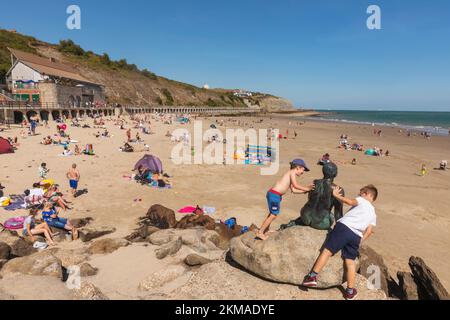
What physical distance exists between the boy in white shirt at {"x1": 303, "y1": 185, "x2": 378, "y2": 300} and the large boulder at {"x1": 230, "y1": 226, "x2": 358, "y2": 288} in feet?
0.77

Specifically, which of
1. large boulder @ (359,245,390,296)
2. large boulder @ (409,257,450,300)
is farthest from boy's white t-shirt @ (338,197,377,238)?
large boulder @ (409,257,450,300)

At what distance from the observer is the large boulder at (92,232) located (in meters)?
8.59

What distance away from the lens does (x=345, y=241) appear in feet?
16.2

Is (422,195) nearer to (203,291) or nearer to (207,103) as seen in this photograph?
(203,291)

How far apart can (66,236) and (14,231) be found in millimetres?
1554

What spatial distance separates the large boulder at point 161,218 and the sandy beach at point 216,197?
0.68m

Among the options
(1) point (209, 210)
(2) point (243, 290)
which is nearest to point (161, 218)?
(1) point (209, 210)

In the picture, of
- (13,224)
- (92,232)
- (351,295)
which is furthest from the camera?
(13,224)

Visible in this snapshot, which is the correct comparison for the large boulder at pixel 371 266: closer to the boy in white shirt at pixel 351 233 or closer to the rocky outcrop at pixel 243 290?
the rocky outcrop at pixel 243 290

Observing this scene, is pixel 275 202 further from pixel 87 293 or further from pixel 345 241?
pixel 87 293

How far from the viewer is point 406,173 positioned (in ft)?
66.3

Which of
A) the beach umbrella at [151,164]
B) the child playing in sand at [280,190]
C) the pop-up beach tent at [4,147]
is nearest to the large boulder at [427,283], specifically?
the child playing in sand at [280,190]

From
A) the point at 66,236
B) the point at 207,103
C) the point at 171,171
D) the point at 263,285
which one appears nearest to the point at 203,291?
the point at 263,285

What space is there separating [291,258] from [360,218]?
1.45m
